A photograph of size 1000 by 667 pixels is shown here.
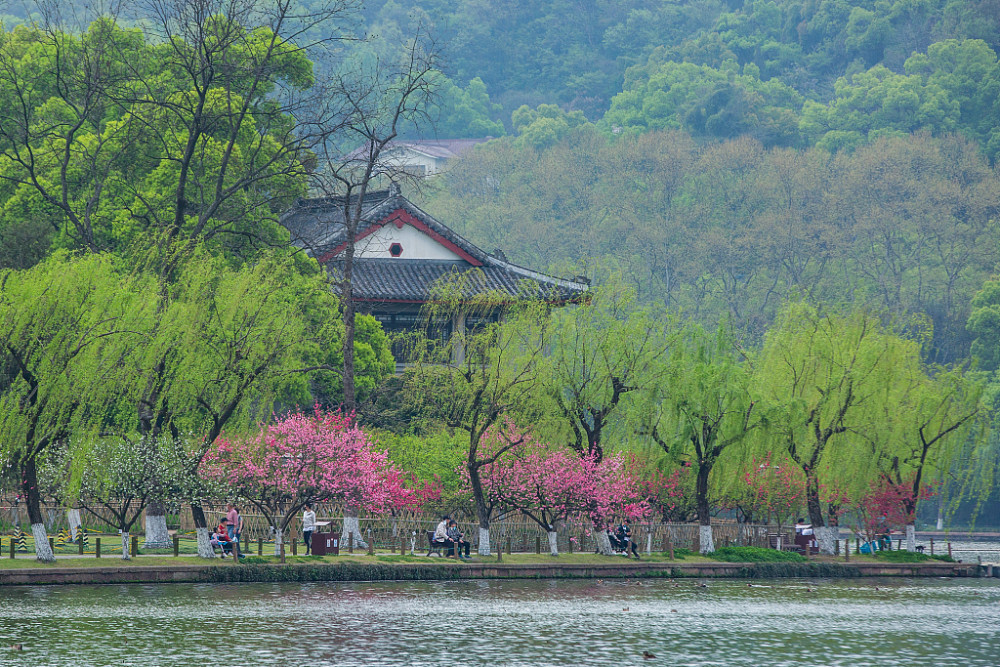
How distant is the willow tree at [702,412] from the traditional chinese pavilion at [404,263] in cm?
942

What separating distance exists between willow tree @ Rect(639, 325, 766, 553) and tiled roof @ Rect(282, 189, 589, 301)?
8.41 metres

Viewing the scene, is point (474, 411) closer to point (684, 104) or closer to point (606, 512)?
point (606, 512)

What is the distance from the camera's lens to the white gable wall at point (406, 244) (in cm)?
5281

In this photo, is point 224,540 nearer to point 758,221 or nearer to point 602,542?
point 602,542

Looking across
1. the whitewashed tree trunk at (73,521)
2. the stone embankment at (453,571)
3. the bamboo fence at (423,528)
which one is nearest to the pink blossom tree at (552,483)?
the bamboo fence at (423,528)

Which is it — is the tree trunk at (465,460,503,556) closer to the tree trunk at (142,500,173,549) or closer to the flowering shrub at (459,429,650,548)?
the flowering shrub at (459,429,650,548)

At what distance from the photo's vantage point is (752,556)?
4078 centimetres

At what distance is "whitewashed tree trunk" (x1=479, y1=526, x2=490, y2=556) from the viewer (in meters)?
37.6

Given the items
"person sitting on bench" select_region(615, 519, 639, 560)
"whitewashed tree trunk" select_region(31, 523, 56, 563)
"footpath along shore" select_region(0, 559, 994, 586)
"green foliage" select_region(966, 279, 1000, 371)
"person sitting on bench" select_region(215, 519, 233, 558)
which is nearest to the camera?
"footpath along shore" select_region(0, 559, 994, 586)

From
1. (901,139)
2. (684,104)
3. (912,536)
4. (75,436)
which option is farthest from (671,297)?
(75,436)

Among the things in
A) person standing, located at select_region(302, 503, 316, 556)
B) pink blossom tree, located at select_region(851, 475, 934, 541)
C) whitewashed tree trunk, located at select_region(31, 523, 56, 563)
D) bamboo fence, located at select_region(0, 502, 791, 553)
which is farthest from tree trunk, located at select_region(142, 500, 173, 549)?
pink blossom tree, located at select_region(851, 475, 934, 541)

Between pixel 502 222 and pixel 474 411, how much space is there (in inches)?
2362

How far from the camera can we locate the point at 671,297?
3632 inches

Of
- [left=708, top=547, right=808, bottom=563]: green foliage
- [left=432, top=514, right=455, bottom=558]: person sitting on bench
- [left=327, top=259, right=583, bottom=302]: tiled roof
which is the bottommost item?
[left=708, top=547, right=808, bottom=563]: green foliage
